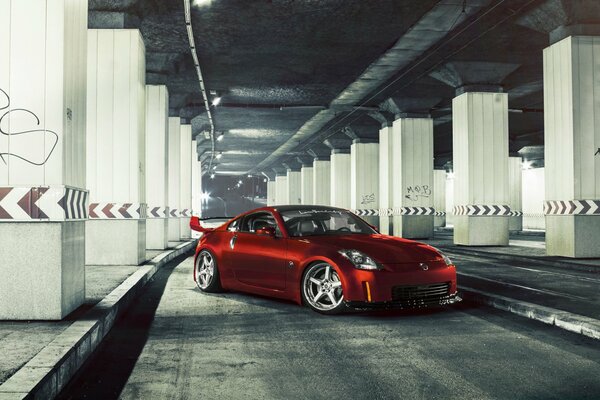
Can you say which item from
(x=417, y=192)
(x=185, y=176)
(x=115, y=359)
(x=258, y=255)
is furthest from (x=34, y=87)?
(x=417, y=192)

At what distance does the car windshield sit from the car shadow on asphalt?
1996 mm

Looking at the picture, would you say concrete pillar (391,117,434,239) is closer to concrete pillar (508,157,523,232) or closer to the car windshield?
concrete pillar (508,157,523,232)

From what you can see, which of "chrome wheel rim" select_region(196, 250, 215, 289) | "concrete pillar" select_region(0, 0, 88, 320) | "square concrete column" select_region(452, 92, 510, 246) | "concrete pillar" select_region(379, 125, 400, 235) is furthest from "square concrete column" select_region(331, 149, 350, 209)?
"concrete pillar" select_region(0, 0, 88, 320)

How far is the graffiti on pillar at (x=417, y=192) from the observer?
27.0 metres

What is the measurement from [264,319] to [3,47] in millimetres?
3806

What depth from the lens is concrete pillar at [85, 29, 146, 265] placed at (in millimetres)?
12531

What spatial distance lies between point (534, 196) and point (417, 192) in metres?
17.9

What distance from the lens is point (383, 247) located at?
7.02 metres

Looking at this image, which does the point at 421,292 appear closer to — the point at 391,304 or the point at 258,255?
the point at 391,304

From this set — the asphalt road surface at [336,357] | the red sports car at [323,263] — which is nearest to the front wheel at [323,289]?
the red sports car at [323,263]

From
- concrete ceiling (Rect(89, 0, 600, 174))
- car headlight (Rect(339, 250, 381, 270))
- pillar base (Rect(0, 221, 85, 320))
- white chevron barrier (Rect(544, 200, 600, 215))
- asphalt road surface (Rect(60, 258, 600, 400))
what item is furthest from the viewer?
concrete ceiling (Rect(89, 0, 600, 174))

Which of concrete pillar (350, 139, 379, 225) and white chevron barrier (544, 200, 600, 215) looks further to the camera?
concrete pillar (350, 139, 379, 225)

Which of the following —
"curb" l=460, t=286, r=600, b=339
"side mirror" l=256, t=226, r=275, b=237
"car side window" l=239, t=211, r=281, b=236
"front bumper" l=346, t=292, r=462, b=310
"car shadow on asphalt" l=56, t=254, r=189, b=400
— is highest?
"car side window" l=239, t=211, r=281, b=236

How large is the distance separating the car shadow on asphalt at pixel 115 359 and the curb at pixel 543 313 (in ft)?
13.5
